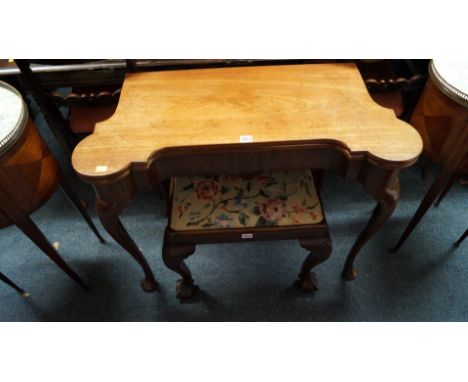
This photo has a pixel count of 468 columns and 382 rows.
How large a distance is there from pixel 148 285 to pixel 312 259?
1.97ft

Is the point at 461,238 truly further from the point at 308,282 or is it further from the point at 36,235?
the point at 36,235

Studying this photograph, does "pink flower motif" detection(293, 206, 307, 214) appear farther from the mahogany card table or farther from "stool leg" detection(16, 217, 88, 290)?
"stool leg" detection(16, 217, 88, 290)

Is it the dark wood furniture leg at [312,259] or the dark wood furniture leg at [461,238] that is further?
the dark wood furniture leg at [461,238]

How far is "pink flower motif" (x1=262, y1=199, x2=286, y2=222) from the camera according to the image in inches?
37.1

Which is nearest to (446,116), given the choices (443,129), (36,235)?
(443,129)

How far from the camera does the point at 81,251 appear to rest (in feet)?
4.39

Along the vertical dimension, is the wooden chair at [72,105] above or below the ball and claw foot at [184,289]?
above

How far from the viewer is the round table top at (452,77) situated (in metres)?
0.82

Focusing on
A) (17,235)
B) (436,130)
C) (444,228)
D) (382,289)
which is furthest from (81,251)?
(444,228)

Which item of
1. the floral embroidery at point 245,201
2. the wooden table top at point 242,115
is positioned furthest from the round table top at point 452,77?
the floral embroidery at point 245,201

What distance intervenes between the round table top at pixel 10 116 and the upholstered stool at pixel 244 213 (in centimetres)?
43

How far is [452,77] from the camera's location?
850mm

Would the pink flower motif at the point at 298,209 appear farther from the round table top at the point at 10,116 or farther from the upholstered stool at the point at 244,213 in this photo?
the round table top at the point at 10,116

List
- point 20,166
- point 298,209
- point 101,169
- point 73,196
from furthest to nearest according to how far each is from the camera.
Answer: point 73,196 → point 298,209 → point 20,166 → point 101,169
